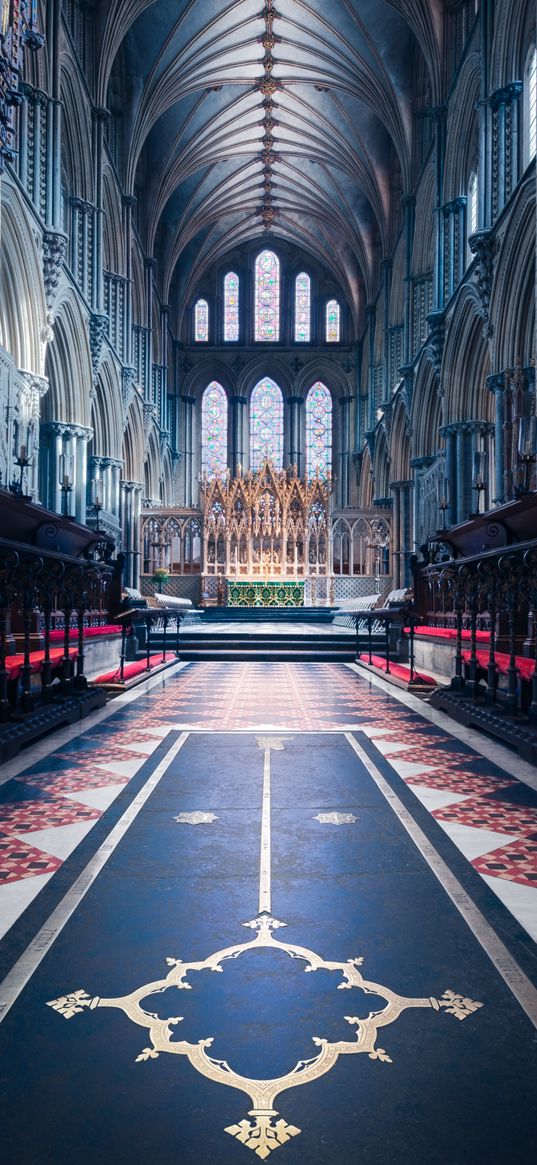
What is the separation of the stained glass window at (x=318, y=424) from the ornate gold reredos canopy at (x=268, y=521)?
11.5 metres

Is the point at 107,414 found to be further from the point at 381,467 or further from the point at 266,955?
the point at 266,955

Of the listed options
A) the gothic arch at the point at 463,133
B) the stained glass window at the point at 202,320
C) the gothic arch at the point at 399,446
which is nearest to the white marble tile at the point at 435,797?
the gothic arch at the point at 463,133

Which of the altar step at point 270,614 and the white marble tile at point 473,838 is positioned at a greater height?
the altar step at point 270,614

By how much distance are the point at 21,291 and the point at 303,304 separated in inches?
884

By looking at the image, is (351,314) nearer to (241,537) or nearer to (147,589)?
(241,537)

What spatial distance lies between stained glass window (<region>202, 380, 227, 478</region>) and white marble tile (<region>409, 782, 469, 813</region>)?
2894 cm

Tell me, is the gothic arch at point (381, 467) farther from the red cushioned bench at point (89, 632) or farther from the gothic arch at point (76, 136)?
the red cushioned bench at point (89, 632)

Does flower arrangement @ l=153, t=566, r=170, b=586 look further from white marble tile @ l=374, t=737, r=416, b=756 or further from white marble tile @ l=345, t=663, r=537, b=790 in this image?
white marble tile @ l=374, t=737, r=416, b=756

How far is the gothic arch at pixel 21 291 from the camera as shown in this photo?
36.0ft

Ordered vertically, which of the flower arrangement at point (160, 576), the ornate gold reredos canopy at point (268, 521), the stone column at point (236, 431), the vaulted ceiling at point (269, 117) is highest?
the vaulted ceiling at point (269, 117)

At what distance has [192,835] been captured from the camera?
295 cm

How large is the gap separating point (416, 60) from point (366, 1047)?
22259mm

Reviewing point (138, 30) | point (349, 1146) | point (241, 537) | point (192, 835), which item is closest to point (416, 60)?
point (138, 30)

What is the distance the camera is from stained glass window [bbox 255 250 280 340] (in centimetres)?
3184
